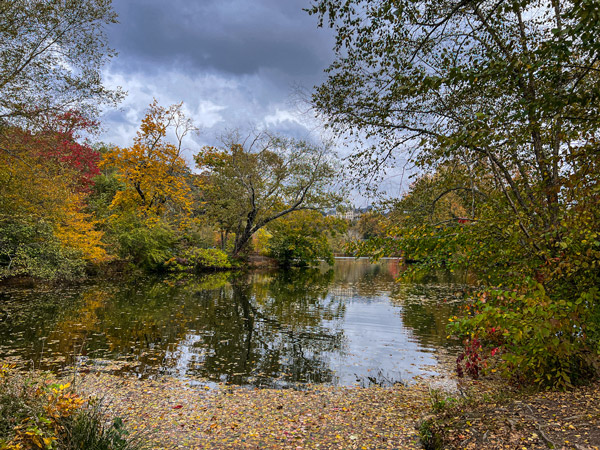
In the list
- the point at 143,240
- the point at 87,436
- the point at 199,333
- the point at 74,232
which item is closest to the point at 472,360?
the point at 87,436

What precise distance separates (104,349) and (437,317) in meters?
10.8

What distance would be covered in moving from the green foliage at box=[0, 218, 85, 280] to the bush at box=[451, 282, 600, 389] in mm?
16264

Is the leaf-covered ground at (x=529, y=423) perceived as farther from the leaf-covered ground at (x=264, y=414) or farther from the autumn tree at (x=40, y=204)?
the autumn tree at (x=40, y=204)

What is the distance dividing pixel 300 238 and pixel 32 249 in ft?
83.0

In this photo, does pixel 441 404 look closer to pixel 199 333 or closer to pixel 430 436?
pixel 430 436

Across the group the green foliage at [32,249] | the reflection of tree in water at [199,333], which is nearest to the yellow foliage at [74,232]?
the green foliage at [32,249]

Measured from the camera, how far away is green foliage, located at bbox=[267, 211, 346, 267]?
35.2m

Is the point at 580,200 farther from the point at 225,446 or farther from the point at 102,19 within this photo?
the point at 102,19

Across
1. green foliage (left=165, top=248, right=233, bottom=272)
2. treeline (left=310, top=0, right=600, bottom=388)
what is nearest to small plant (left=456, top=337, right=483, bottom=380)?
treeline (left=310, top=0, right=600, bottom=388)

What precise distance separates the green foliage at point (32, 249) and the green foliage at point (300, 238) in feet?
71.0

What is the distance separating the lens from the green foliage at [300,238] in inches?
1384

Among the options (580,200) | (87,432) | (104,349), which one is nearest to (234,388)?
(87,432)

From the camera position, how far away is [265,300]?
1705 cm

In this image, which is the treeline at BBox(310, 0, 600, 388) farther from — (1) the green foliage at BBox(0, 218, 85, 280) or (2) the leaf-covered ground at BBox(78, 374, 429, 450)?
(1) the green foliage at BBox(0, 218, 85, 280)
